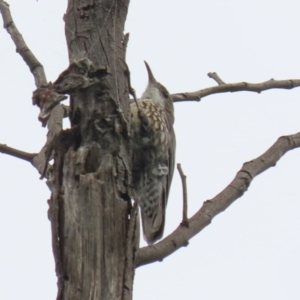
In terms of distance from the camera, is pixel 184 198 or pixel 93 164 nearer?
pixel 93 164

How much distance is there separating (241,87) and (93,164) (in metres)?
1.85

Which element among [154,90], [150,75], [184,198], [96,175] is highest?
[150,75]

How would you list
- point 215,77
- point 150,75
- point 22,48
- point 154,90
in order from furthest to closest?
point 150,75, point 154,90, point 215,77, point 22,48

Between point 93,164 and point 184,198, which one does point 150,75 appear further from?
point 93,164

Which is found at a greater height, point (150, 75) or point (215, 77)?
point (150, 75)

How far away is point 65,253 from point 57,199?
19 cm

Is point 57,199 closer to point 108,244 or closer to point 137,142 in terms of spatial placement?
point 108,244

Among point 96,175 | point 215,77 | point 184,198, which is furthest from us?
point 215,77

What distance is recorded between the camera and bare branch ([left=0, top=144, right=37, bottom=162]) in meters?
3.70

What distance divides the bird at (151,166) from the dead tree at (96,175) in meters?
1.48

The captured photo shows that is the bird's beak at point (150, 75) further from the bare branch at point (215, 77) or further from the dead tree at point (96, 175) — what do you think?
the dead tree at point (96, 175)

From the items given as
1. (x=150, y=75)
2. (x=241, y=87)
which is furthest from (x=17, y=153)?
(x=150, y=75)

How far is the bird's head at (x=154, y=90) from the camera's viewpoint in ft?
18.5

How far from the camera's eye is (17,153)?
3.77 metres
